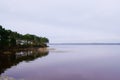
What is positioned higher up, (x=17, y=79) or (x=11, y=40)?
(x=11, y=40)

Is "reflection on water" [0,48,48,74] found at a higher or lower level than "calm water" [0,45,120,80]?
higher

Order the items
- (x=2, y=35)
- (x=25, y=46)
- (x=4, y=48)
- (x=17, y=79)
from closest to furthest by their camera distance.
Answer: (x=17, y=79)
(x=2, y=35)
(x=4, y=48)
(x=25, y=46)

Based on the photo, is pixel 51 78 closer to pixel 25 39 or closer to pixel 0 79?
pixel 0 79

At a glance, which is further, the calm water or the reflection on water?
the reflection on water

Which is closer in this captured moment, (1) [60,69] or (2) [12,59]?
(1) [60,69]

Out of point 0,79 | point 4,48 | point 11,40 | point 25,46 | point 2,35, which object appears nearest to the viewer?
point 0,79

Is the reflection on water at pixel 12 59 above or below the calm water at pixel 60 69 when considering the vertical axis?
above

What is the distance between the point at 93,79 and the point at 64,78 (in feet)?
15.6

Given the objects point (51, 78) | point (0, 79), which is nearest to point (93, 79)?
point (51, 78)

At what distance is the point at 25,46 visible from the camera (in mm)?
122688

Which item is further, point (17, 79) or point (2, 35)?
point (2, 35)

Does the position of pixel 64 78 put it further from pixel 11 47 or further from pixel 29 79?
pixel 11 47

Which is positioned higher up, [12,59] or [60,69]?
[12,59]

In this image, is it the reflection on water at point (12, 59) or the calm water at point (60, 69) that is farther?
the reflection on water at point (12, 59)
